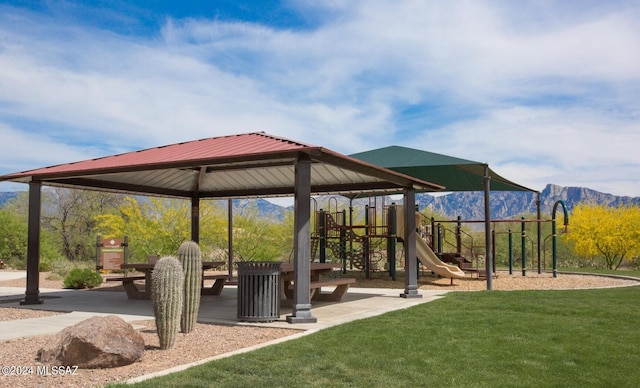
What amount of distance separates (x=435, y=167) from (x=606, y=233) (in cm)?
1169

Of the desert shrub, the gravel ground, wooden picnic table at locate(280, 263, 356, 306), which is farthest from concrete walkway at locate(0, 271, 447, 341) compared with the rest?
the desert shrub

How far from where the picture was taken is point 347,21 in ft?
45.6

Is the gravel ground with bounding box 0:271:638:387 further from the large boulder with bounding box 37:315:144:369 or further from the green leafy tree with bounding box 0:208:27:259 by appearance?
the green leafy tree with bounding box 0:208:27:259

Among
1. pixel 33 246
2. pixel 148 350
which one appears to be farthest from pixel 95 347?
pixel 33 246

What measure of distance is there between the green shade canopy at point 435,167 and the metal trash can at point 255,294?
9025 millimetres

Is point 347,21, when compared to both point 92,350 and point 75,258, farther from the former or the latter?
point 75,258

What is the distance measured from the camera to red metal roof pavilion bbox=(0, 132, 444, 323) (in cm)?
971

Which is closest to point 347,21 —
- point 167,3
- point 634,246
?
point 167,3

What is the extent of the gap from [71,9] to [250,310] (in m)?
10.0

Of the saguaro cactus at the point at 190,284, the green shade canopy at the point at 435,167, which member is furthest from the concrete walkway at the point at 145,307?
the green shade canopy at the point at 435,167

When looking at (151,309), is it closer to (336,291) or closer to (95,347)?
(336,291)

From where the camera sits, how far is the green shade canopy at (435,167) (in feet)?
60.2

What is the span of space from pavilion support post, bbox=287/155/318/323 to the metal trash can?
35 cm

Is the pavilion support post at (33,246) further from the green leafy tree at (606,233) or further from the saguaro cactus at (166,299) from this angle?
the green leafy tree at (606,233)
